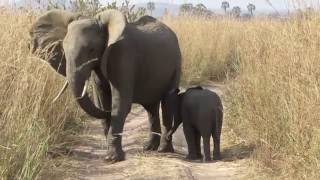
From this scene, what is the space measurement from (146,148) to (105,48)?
1441mm

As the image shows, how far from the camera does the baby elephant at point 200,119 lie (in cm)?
631

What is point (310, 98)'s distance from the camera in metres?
5.04

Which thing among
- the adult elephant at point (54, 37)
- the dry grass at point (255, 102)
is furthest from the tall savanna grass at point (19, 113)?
the adult elephant at point (54, 37)

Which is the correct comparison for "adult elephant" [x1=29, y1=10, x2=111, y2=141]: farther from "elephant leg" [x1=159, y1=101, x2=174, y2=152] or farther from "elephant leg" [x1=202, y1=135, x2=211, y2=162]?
"elephant leg" [x1=202, y1=135, x2=211, y2=162]

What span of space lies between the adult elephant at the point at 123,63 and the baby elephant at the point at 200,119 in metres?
0.38

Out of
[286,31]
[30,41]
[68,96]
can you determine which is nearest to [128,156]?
[68,96]

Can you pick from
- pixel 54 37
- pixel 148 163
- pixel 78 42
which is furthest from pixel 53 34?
pixel 148 163

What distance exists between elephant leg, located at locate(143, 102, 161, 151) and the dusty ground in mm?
129

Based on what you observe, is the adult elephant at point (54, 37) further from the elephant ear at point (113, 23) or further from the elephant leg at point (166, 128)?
the elephant leg at point (166, 128)

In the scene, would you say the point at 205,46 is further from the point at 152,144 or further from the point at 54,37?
the point at 54,37

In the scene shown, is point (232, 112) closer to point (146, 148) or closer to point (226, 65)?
point (146, 148)

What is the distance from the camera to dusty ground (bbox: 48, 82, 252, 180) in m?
5.56

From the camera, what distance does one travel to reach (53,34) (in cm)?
621

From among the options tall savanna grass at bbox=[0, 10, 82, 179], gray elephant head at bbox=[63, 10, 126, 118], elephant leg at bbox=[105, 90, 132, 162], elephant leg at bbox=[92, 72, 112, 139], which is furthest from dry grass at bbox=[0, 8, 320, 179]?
elephant leg at bbox=[105, 90, 132, 162]
